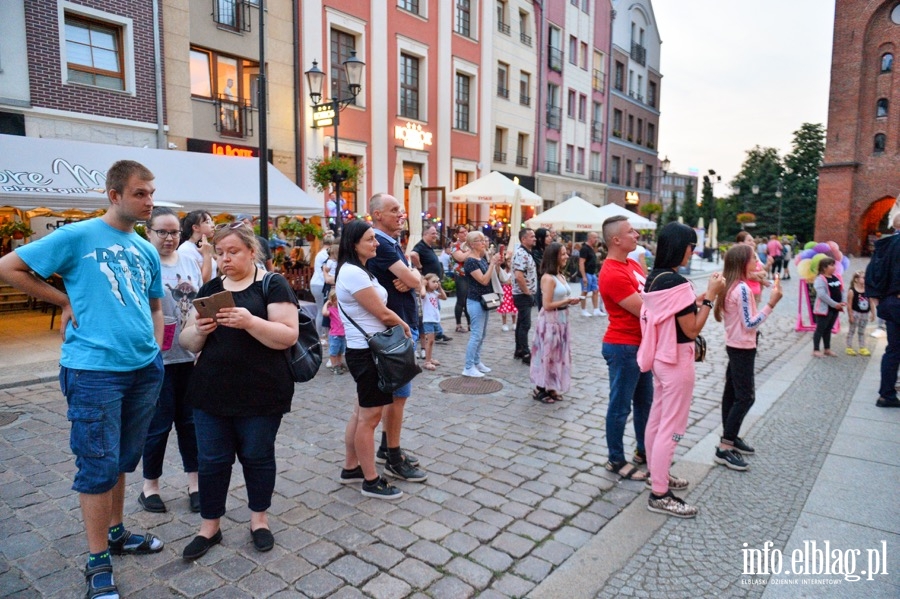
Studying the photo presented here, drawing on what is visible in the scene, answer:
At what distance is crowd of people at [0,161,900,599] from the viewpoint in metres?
2.82

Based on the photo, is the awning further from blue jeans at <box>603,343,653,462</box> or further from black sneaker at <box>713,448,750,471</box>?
black sneaker at <box>713,448,750,471</box>

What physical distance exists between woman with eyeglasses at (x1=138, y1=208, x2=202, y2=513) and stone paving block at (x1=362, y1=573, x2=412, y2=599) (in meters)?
1.49

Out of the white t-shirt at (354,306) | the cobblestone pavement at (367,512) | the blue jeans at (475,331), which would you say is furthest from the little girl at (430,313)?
the white t-shirt at (354,306)

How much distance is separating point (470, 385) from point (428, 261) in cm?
189

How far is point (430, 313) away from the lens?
332 inches

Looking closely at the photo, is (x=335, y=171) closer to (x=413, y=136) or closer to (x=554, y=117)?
(x=413, y=136)

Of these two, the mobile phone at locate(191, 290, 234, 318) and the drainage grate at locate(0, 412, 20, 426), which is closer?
the mobile phone at locate(191, 290, 234, 318)

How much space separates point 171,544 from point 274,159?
1500cm

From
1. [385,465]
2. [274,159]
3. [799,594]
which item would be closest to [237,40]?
[274,159]

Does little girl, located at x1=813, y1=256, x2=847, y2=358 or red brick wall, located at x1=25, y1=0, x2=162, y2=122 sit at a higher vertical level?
red brick wall, located at x1=25, y1=0, x2=162, y2=122

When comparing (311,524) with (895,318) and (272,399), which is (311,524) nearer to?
(272,399)

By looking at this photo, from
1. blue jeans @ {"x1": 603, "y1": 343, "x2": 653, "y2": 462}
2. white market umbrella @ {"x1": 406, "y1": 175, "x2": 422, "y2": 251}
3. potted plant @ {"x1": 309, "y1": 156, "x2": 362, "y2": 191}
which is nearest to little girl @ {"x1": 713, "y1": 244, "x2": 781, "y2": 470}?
blue jeans @ {"x1": 603, "y1": 343, "x2": 653, "y2": 462}

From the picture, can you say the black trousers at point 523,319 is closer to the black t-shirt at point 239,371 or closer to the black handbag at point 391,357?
the black handbag at point 391,357

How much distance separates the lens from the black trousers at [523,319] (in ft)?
26.5
